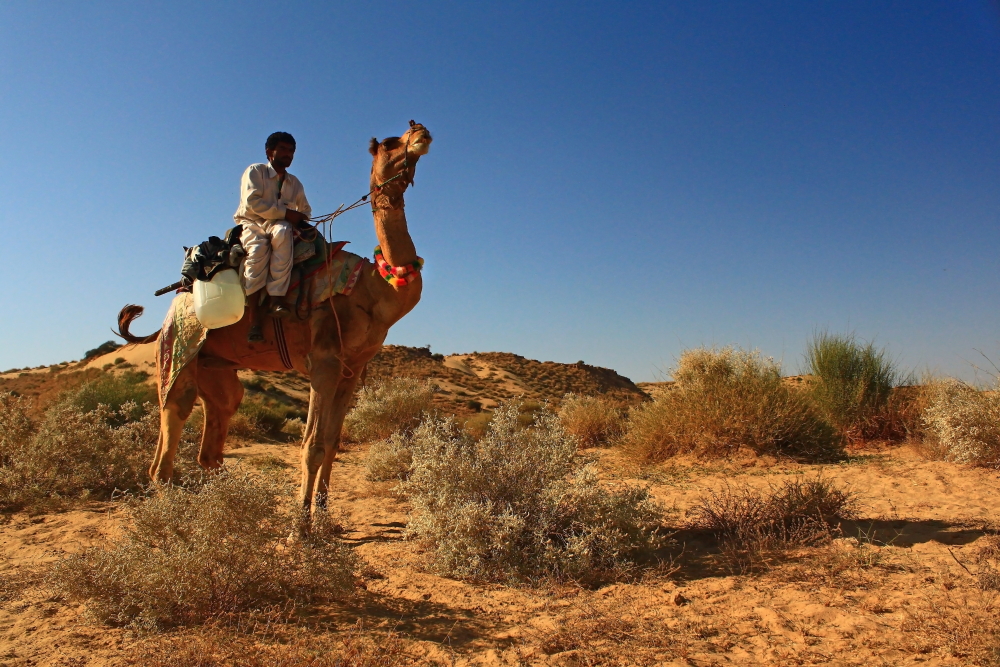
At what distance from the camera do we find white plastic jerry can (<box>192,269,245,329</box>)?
17.3ft

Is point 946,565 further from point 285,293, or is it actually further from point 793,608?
point 285,293

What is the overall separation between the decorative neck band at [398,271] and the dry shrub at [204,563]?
85.8 inches

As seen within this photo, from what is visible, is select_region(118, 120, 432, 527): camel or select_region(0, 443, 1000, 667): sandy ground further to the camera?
select_region(118, 120, 432, 527): camel

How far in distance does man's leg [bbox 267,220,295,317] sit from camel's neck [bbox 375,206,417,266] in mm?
838

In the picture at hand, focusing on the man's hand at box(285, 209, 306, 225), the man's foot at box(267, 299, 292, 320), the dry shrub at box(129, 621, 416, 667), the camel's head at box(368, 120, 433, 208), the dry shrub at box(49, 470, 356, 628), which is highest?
the camel's head at box(368, 120, 433, 208)

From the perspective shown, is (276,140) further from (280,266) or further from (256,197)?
(280,266)

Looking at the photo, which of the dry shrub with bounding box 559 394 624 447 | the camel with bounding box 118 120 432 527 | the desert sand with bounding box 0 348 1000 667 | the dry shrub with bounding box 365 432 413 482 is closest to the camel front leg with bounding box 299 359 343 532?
the camel with bounding box 118 120 432 527

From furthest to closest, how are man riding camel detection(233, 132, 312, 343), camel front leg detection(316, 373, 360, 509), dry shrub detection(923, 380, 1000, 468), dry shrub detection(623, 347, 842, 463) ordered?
dry shrub detection(623, 347, 842, 463) < dry shrub detection(923, 380, 1000, 468) < man riding camel detection(233, 132, 312, 343) < camel front leg detection(316, 373, 360, 509)

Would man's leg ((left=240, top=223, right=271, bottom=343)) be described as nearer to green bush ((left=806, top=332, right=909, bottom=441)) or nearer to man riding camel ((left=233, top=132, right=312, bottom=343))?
man riding camel ((left=233, top=132, right=312, bottom=343))

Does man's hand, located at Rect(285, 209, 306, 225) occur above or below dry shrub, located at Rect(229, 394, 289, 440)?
above

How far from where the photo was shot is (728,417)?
940 centimetres

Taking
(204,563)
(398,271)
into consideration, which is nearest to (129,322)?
(398,271)

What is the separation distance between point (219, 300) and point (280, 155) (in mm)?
1565

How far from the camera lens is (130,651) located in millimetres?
3123
